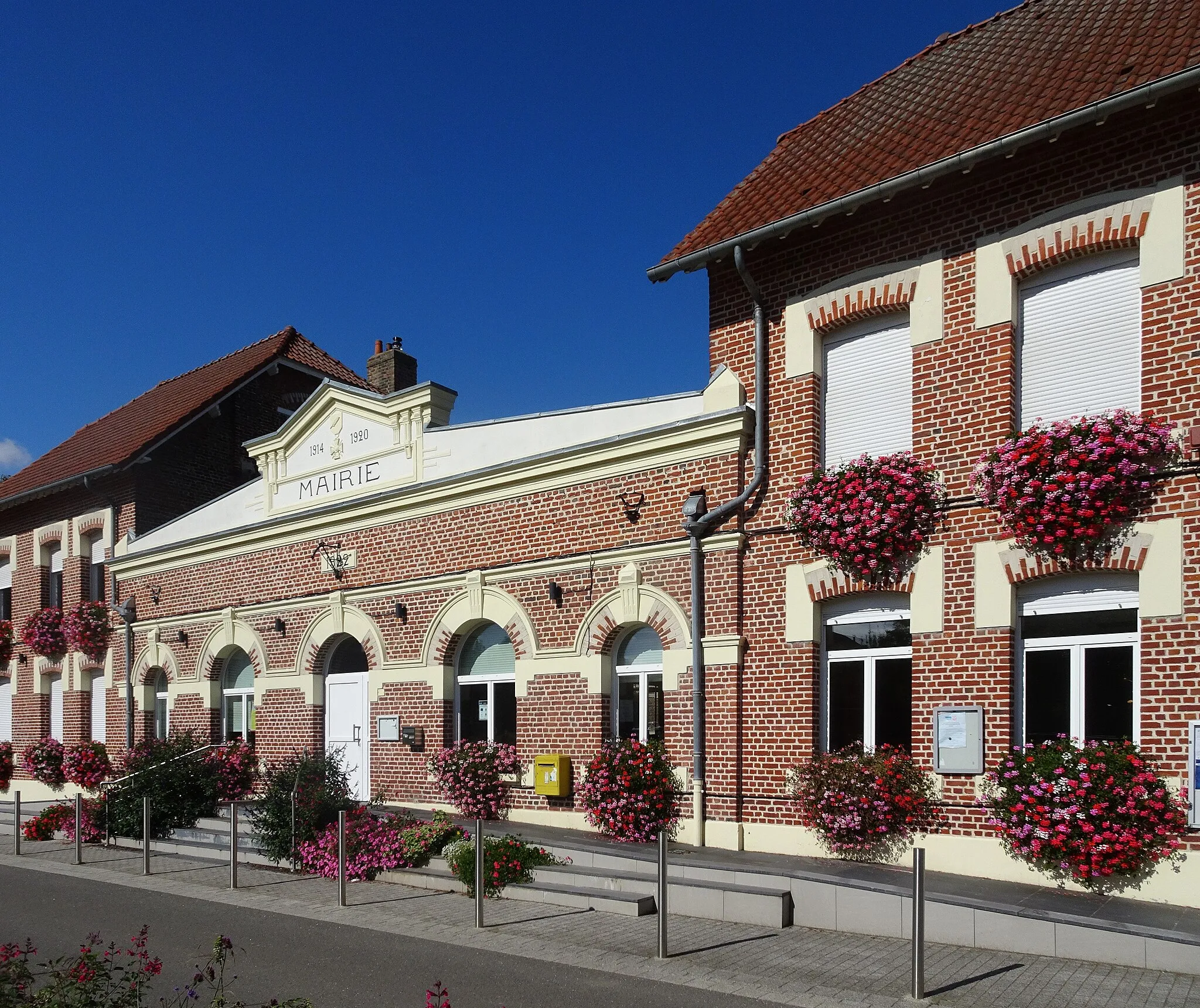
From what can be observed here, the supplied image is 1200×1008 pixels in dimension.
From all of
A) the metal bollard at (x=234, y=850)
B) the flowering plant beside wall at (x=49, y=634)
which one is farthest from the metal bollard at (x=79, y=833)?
the flowering plant beside wall at (x=49, y=634)

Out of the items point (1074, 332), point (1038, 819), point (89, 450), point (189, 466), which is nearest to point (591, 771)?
point (1038, 819)

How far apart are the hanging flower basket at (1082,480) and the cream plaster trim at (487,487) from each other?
3.20m

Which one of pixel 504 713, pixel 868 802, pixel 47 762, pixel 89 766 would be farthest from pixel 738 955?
pixel 47 762

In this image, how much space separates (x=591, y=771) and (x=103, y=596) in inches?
528

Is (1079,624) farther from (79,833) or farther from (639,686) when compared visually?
(79,833)

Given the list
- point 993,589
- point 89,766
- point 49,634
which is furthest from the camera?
point 49,634

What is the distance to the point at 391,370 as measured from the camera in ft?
59.5

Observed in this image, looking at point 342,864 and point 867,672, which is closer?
point 342,864

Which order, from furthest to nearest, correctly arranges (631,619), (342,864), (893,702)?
(631,619) → (893,702) → (342,864)

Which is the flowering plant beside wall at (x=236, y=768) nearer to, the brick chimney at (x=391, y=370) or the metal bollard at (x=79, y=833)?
the metal bollard at (x=79, y=833)

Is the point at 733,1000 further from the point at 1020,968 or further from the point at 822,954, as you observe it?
the point at 1020,968

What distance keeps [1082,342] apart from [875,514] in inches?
93.8

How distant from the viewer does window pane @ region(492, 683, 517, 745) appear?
1459 cm

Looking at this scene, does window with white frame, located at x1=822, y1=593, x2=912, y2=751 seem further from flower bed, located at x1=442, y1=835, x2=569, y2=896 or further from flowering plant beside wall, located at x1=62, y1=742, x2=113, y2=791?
flowering plant beside wall, located at x1=62, y1=742, x2=113, y2=791
